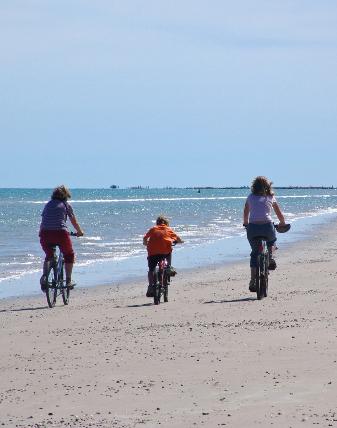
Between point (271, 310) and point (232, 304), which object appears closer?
point (271, 310)

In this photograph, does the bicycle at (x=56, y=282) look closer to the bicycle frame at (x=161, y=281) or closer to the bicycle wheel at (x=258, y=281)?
the bicycle frame at (x=161, y=281)

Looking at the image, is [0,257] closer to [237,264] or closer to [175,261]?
[175,261]

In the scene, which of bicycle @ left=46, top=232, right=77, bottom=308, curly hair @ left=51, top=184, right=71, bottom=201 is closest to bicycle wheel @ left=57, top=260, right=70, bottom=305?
bicycle @ left=46, top=232, right=77, bottom=308

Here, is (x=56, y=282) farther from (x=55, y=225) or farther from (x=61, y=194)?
(x=61, y=194)

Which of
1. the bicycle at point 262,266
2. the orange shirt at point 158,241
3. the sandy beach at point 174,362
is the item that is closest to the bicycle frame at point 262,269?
the bicycle at point 262,266

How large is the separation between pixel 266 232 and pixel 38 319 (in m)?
3.42

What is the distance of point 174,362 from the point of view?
26.8 ft

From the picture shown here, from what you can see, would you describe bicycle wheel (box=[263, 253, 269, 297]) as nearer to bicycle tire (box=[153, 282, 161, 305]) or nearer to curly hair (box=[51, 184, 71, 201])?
bicycle tire (box=[153, 282, 161, 305])

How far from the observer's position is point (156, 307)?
12930 mm

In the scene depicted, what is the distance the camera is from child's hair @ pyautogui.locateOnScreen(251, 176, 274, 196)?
13734 millimetres

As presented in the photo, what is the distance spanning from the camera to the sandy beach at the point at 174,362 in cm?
634

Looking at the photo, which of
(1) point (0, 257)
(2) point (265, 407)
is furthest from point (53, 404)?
(1) point (0, 257)

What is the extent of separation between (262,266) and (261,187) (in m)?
1.05

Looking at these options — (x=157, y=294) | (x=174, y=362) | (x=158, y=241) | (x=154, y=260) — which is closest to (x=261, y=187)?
(x=158, y=241)
